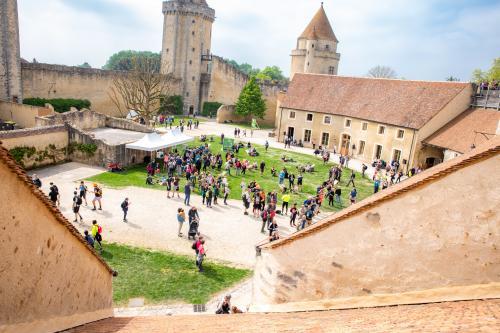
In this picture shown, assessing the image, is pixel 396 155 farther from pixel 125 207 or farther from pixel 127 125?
pixel 125 207

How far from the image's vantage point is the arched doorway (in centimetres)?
3638

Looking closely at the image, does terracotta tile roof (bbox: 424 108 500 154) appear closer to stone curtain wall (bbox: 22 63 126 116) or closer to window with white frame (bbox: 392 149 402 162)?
window with white frame (bbox: 392 149 402 162)

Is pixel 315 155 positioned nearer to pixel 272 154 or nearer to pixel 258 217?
pixel 272 154

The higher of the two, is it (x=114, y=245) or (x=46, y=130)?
(x=46, y=130)

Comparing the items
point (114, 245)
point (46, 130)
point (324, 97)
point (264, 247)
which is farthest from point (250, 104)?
point (264, 247)

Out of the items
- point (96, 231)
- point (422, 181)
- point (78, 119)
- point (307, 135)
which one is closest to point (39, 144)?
point (78, 119)

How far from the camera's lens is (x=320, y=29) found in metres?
56.8

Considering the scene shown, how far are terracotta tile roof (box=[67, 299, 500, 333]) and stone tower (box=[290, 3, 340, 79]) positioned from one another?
53.7 metres

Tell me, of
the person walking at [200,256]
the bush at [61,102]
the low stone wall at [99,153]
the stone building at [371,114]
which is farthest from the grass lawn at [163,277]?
the bush at [61,102]

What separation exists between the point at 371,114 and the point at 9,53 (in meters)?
34.6

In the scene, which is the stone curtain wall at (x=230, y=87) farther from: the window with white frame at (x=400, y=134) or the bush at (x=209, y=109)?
the window with white frame at (x=400, y=134)

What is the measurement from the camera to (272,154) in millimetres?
33500

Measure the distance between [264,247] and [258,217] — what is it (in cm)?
1086

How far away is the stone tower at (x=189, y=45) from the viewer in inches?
2058
